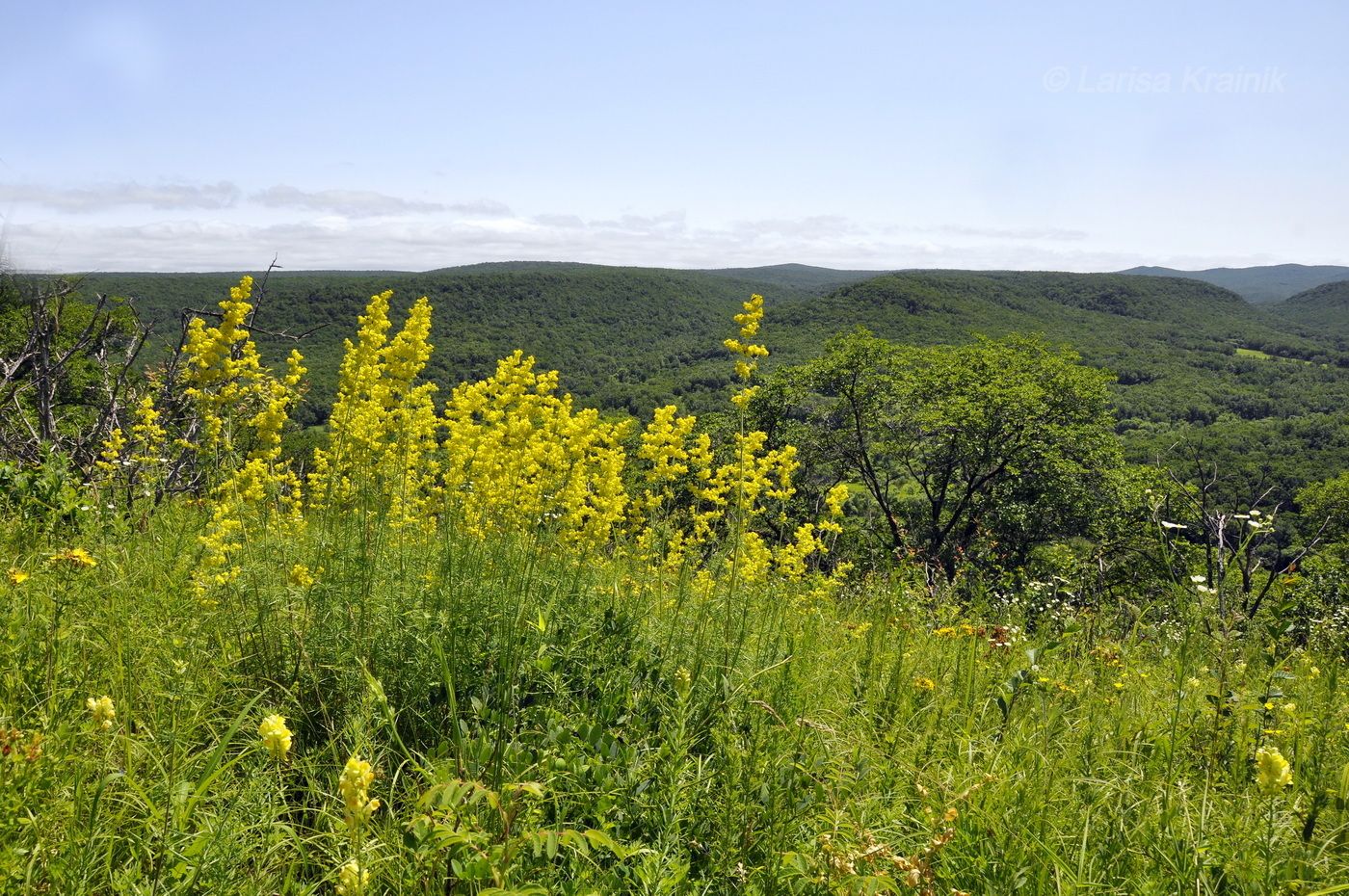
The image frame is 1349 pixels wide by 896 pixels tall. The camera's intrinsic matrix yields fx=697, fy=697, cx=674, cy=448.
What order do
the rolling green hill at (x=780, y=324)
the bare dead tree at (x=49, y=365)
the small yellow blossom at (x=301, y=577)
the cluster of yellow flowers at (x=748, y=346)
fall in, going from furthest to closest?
the rolling green hill at (x=780, y=324) → the bare dead tree at (x=49, y=365) → the cluster of yellow flowers at (x=748, y=346) → the small yellow blossom at (x=301, y=577)

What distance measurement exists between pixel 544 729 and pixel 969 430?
25.7 meters

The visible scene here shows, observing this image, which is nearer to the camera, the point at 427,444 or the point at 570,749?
the point at 570,749

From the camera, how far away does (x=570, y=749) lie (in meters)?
2.25

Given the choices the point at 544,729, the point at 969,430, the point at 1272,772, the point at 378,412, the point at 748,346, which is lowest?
the point at 969,430

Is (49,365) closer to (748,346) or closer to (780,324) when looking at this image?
(748,346)

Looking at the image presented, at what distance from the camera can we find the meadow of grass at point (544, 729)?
1.93 meters

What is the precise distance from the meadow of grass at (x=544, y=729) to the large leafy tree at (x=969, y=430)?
20.6 m

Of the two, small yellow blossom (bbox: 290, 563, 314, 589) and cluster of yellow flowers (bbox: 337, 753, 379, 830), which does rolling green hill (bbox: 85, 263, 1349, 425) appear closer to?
small yellow blossom (bbox: 290, 563, 314, 589)

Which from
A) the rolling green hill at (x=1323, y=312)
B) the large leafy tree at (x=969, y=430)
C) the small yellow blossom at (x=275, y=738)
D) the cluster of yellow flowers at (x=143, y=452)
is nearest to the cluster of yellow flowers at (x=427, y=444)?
the cluster of yellow flowers at (x=143, y=452)

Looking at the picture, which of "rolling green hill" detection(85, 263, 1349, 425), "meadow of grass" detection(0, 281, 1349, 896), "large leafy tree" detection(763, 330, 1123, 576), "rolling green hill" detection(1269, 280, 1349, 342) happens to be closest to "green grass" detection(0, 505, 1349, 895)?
"meadow of grass" detection(0, 281, 1349, 896)

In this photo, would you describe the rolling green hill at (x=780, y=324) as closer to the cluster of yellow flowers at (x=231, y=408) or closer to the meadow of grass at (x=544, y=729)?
the cluster of yellow flowers at (x=231, y=408)

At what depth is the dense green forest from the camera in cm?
5394

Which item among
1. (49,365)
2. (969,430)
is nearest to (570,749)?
(49,365)

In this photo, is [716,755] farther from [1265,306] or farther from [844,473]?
[1265,306]
